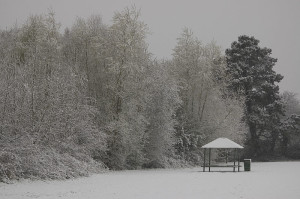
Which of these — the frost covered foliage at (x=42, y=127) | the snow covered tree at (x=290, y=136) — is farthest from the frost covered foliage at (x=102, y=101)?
the snow covered tree at (x=290, y=136)

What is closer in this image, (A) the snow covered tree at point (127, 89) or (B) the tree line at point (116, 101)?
(B) the tree line at point (116, 101)

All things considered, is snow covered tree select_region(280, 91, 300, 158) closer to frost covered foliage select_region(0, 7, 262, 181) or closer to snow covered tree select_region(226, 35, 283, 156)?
snow covered tree select_region(226, 35, 283, 156)

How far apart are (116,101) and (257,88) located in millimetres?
25552

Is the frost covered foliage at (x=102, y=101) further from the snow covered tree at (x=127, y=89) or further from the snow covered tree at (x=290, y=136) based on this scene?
the snow covered tree at (x=290, y=136)

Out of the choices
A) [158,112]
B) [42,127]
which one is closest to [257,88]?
[158,112]

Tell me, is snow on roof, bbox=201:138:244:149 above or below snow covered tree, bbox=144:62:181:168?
below

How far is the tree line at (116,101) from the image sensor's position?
22750 mm

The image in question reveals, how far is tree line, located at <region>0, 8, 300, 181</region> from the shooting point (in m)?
22.8

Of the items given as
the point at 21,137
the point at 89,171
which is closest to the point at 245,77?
the point at 89,171

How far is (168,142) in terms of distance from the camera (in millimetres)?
34438

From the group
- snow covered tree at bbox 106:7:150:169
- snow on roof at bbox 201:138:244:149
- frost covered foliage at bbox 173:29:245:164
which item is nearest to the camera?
snow covered tree at bbox 106:7:150:169

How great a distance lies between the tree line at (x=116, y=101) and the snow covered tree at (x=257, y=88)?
149 millimetres

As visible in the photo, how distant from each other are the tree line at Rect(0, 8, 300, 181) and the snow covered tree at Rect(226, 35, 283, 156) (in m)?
0.15

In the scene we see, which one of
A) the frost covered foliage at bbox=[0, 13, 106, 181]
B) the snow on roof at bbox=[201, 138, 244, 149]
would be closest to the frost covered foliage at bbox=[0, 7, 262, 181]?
the frost covered foliage at bbox=[0, 13, 106, 181]
